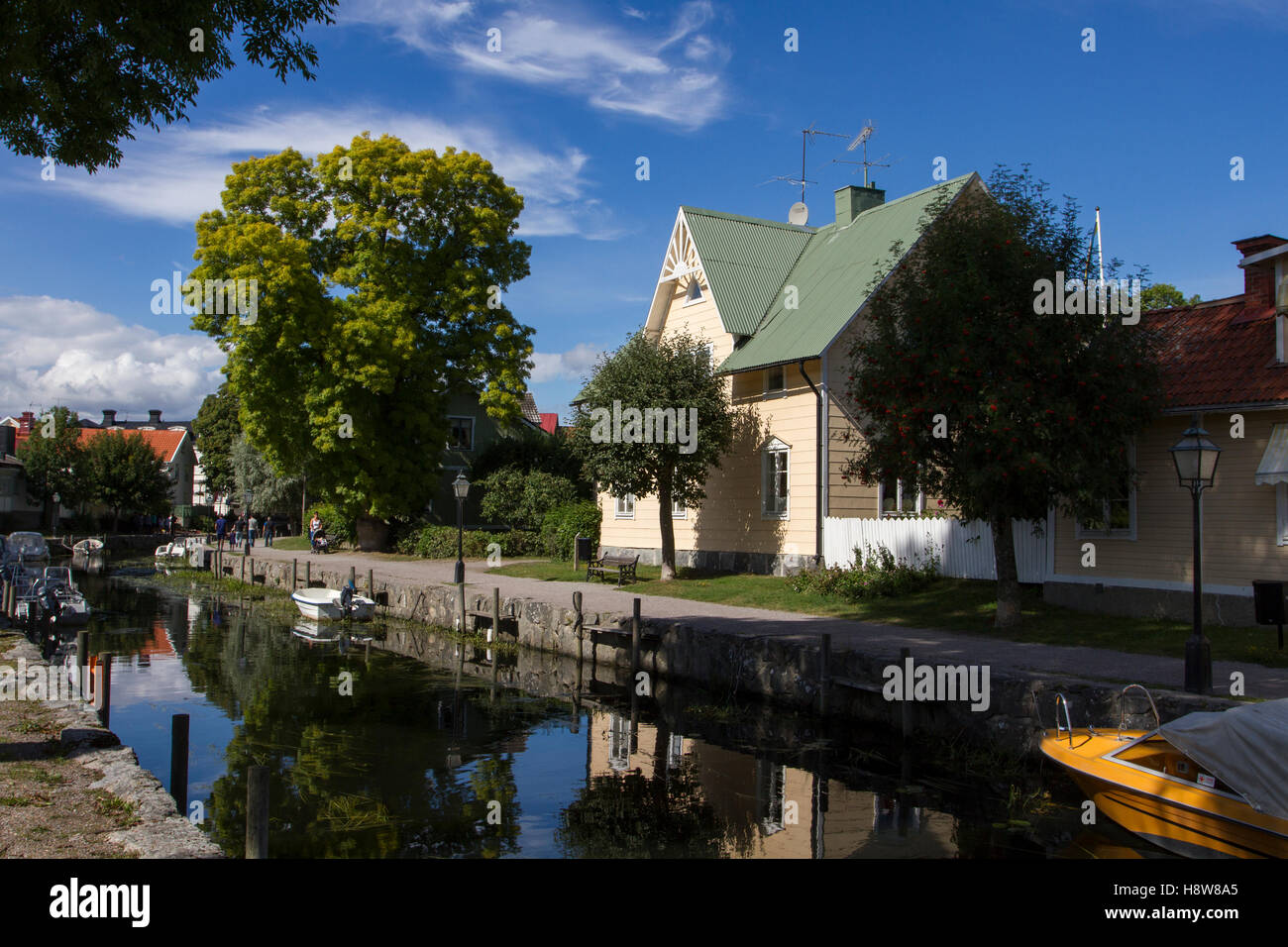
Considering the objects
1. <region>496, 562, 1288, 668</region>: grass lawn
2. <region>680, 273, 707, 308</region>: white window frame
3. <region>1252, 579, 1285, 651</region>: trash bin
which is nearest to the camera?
<region>1252, 579, 1285, 651</region>: trash bin

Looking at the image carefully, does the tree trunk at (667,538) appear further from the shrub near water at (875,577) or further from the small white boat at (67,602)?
the small white boat at (67,602)

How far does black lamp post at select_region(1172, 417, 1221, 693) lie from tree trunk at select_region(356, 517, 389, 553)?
3422cm

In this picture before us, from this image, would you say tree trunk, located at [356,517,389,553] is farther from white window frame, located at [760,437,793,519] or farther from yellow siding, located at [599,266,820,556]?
white window frame, located at [760,437,793,519]

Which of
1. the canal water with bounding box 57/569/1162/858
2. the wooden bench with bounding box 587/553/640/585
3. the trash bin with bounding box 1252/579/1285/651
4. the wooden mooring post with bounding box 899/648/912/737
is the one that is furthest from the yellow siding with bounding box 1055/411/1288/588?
the wooden bench with bounding box 587/553/640/585

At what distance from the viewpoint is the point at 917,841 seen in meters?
10.7

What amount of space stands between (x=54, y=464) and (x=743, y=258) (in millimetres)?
50239

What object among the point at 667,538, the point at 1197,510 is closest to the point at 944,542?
the point at 667,538

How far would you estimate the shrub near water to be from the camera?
73.2ft

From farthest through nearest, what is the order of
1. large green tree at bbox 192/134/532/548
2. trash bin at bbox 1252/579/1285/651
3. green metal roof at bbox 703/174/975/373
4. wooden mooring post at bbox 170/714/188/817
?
1. large green tree at bbox 192/134/532/548
2. green metal roof at bbox 703/174/975/373
3. trash bin at bbox 1252/579/1285/651
4. wooden mooring post at bbox 170/714/188/817

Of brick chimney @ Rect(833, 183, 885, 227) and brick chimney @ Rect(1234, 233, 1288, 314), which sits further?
brick chimney @ Rect(833, 183, 885, 227)

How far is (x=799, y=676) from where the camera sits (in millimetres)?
16141

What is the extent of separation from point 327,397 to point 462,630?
1530cm

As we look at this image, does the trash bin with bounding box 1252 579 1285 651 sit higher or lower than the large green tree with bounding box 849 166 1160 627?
lower

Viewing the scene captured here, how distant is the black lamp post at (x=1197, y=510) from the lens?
1193 centimetres
